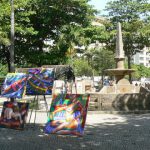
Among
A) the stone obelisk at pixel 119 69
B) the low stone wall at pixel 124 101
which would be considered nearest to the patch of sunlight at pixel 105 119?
the low stone wall at pixel 124 101

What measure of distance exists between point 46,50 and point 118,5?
9708 mm

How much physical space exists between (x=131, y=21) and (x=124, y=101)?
26.9 meters

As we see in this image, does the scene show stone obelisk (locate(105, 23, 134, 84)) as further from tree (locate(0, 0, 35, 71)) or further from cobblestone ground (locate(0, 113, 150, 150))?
tree (locate(0, 0, 35, 71))

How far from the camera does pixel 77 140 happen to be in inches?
421

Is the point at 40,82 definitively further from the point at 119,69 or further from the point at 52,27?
the point at 52,27

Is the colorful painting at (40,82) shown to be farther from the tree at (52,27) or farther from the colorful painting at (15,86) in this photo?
the tree at (52,27)

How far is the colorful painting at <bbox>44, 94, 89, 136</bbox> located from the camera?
11070 millimetres

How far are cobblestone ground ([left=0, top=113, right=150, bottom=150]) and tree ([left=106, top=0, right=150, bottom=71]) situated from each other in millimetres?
28844

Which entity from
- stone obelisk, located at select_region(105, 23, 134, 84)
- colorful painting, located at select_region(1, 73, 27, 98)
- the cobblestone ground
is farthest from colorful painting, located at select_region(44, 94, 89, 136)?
stone obelisk, located at select_region(105, 23, 134, 84)

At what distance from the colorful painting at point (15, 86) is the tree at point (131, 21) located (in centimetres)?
2940

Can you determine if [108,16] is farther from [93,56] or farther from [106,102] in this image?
[93,56]

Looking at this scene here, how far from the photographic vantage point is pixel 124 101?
1802 centimetres

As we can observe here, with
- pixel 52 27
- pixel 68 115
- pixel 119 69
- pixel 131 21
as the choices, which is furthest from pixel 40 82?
pixel 131 21

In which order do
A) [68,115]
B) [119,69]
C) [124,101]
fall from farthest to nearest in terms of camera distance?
[119,69], [124,101], [68,115]
